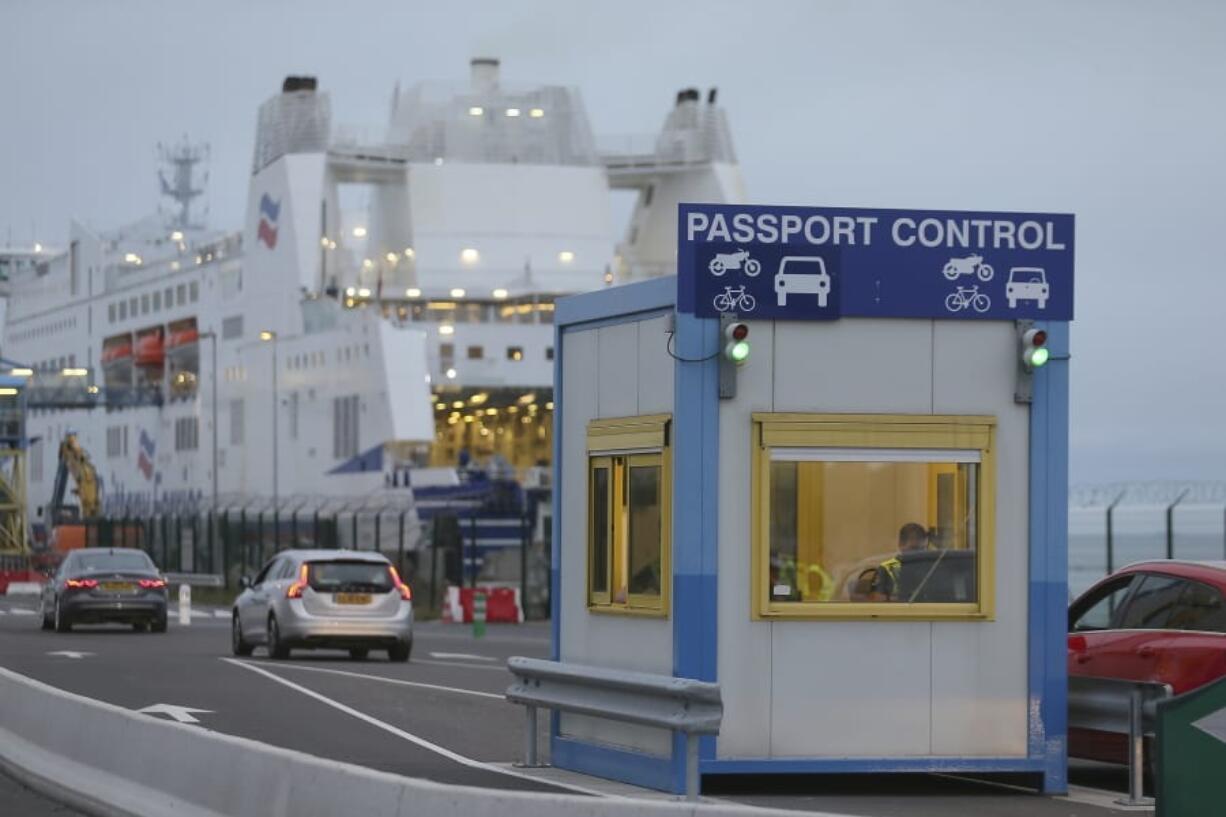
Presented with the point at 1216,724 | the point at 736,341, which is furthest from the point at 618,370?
the point at 1216,724

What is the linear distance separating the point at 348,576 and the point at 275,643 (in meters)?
1.31

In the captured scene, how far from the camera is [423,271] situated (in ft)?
264

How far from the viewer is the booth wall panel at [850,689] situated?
1380 centimetres

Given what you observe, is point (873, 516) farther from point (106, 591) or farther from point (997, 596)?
point (106, 591)

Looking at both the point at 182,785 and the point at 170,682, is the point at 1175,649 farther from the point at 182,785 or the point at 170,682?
the point at 170,682

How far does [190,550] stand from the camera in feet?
245

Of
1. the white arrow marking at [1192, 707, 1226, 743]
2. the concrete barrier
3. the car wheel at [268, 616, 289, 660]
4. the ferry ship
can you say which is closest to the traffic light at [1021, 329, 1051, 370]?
the white arrow marking at [1192, 707, 1226, 743]

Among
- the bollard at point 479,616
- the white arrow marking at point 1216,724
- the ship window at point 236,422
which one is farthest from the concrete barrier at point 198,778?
the ship window at point 236,422

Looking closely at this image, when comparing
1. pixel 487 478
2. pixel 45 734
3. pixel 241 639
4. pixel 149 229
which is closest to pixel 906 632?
pixel 45 734

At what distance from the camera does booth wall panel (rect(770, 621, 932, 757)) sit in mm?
13797

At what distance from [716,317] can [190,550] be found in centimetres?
6227

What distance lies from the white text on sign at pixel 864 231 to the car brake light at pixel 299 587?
1777cm

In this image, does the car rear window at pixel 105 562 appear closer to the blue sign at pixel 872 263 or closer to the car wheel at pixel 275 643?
the car wheel at pixel 275 643

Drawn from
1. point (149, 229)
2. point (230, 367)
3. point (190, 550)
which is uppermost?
point (149, 229)
